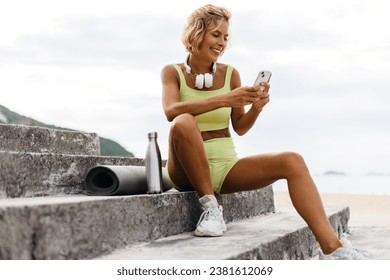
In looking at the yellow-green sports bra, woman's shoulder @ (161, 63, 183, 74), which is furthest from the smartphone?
woman's shoulder @ (161, 63, 183, 74)

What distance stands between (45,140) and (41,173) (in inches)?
38.9

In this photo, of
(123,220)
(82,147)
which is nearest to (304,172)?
(123,220)

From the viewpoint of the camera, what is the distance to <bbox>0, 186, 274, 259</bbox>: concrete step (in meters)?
1.89

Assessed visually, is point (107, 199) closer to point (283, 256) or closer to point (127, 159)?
point (283, 256)

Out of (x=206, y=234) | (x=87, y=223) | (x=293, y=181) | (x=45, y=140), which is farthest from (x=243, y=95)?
(x=45, y=140)

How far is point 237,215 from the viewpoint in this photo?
143 inches

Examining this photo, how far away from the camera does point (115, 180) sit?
2855mm

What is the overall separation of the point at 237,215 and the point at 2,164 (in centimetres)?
160

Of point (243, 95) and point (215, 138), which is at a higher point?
point (243, 95)

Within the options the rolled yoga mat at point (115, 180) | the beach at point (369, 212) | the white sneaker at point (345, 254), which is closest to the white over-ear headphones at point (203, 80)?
the rolled yoga mat at point (115, 180)

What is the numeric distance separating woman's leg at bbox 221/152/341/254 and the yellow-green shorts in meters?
0.03

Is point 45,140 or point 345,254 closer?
point 345,254

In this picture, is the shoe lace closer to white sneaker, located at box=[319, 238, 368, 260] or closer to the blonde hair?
white sneaker, located at box=[319, 238, 368, 260]

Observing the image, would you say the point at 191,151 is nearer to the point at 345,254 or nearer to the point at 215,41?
the point at 215,41
